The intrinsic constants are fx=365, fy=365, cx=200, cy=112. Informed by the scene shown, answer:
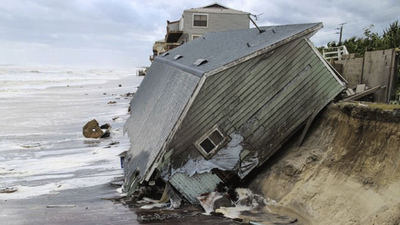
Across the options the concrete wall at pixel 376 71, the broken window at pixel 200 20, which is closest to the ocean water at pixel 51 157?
the concrete wall at pixel 376 71

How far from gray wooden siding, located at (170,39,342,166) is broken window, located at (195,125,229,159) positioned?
146mm

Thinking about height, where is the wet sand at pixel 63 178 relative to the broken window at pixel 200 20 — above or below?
below

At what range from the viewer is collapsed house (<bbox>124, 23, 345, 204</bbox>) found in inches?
376

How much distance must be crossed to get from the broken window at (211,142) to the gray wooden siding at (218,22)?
35447 millimetres

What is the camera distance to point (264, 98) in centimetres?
1036

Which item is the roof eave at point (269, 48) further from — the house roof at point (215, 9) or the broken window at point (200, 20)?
the house roof at point (215, 9)

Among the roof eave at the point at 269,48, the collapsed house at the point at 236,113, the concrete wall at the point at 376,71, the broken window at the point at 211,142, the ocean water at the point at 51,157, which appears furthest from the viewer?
the concrete wall at the point at 376,71

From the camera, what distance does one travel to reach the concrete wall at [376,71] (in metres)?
12.2

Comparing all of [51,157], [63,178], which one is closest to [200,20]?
[51,157]

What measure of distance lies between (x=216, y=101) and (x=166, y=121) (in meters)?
1.68

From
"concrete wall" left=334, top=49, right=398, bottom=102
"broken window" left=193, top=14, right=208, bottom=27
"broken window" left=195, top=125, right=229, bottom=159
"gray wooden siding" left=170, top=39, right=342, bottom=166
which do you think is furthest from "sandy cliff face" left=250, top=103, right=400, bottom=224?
"broken window" left=193, top=14, right=208, bottom=27

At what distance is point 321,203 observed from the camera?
8.31 m

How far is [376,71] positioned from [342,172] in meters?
6.32

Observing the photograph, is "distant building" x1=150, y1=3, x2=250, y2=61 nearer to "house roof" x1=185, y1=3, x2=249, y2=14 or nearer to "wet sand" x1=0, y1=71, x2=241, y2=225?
"house roof" x1=185, y1=3, x2=249, y2=14
